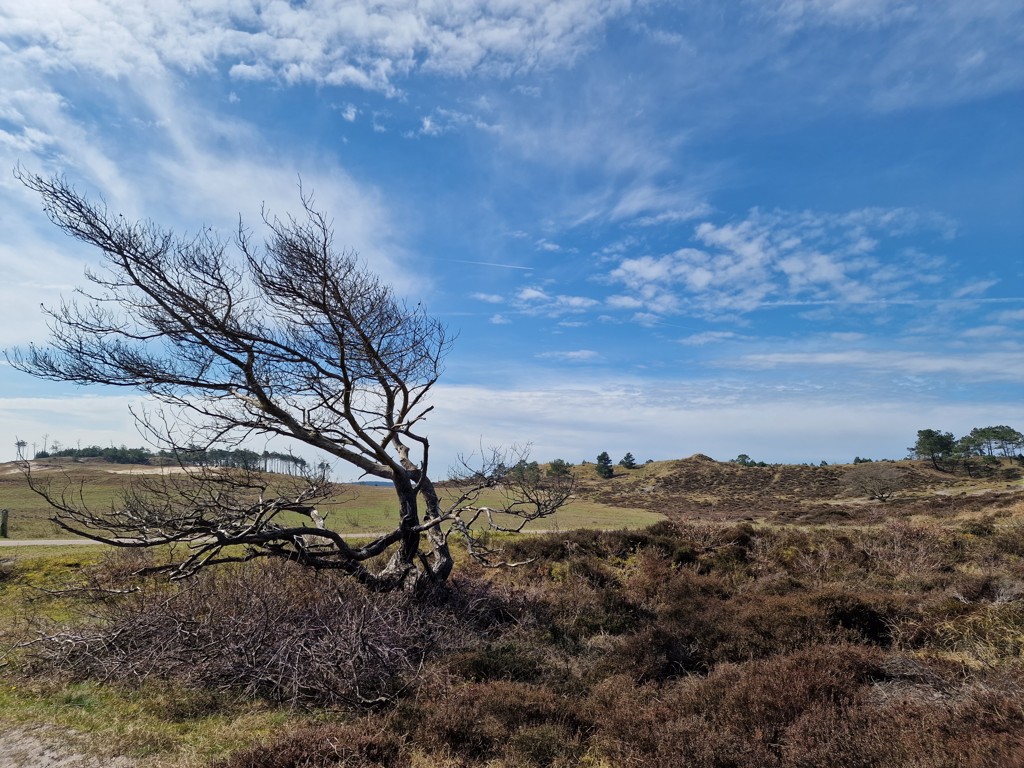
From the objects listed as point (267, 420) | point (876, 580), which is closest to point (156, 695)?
point (267, 420)

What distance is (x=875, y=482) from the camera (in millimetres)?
43781

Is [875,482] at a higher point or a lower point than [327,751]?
higher

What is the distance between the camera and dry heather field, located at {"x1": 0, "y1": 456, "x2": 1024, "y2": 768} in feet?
16.0

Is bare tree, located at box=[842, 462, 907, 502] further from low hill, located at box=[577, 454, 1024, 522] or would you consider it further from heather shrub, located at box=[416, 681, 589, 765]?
heather shrub, located at box=[416, 681, 589, 765]

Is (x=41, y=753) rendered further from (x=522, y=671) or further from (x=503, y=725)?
(x=522, y=671)

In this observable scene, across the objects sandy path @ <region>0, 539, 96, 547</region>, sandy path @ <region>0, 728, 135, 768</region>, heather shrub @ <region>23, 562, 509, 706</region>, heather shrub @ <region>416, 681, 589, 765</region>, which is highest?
sandy path @ <region>0, 539, 96, 547</region>

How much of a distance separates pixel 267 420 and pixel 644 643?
7225mm

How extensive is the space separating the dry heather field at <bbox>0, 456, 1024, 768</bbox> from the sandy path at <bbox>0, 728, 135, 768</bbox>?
0.21ft

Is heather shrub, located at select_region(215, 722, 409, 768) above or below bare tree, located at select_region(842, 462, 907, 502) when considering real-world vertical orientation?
below

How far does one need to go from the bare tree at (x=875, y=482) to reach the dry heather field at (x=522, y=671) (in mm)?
34968

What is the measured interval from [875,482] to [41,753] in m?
51.9

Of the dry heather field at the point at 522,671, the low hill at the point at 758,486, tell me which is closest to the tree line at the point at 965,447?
the low hill at the point at 758,486

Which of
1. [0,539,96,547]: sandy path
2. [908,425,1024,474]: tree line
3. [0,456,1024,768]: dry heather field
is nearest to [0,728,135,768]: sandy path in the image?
[0,456,1024,768]: dry heather field

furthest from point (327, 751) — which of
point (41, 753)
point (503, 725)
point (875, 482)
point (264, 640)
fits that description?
point (875, 482)
